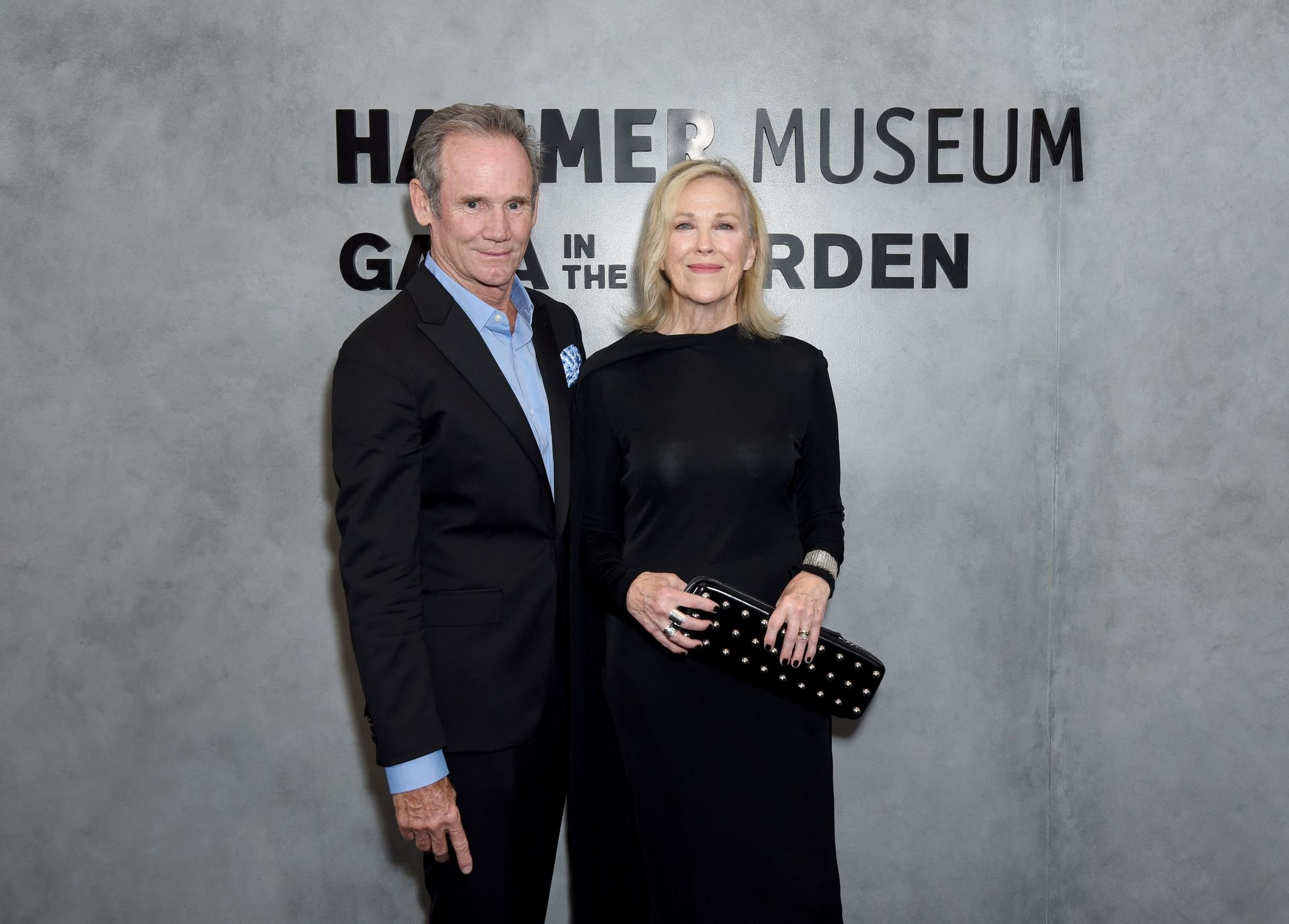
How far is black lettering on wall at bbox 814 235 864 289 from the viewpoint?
8.89ft

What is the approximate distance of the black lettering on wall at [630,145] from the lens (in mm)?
2662

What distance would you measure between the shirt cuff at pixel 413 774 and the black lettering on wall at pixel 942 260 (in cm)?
190

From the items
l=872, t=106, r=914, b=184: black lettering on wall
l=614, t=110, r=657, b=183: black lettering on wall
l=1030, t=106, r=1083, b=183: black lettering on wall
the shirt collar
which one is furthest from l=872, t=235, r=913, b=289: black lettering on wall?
the shirt collar

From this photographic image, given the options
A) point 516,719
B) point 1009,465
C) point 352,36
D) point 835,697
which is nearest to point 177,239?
point 352,36

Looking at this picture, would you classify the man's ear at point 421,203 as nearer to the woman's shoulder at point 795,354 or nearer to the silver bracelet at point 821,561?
the woman's shoulder at point 795,354

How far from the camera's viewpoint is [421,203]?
188cm

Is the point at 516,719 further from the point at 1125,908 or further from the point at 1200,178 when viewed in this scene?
the point at 1200,178

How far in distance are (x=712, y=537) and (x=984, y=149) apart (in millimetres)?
1516

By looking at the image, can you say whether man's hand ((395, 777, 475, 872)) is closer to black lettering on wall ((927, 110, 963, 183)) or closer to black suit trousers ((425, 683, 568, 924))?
black suit trousers ((425, 683, 568, 924))

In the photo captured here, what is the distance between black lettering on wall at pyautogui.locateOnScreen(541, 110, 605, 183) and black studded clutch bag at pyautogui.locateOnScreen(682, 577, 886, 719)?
1387 millimetres

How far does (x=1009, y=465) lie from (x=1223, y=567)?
0.71 metres

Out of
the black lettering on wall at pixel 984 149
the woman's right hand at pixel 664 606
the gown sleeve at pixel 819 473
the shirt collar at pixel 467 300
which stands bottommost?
the woman's right hand at pixel 664 606

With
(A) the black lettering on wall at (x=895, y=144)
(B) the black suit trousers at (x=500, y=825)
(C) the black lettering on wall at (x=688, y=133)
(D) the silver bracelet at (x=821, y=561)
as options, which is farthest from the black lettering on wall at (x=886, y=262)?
(B) the black suit trousers at (x=500, y=825)

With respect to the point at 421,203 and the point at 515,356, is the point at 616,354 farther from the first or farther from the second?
the point at 421,203
